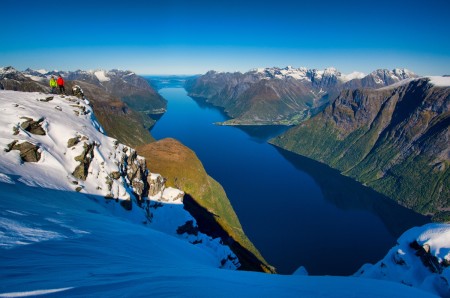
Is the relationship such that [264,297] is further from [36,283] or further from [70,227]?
[70,227]

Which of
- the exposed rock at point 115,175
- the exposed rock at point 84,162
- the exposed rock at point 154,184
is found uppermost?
the exposed rock at point 84,162

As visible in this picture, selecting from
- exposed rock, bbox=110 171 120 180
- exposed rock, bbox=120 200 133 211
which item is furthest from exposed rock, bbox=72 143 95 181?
exposed rock, bbox=120 200 133 211

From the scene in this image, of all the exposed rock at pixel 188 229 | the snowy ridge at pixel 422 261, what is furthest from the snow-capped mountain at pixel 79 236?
the exposed rock at pixel 188 229

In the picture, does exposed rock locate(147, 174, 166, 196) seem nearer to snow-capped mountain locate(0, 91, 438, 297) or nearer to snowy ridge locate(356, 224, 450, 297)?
snow-capped mountain locate(0, 91, 438, 297)

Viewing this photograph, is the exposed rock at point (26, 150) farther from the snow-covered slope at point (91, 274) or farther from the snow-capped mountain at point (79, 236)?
the snow-covered slope at point (91, 274)

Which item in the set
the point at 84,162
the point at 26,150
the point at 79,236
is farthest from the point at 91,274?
the point at 84,162

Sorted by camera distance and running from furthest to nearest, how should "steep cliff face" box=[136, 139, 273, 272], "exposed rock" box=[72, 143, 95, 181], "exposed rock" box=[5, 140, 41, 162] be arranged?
"steep cliff face" box=[136, 139, 273, 272] < "exposed rock" box=[72, 143, 95, 181] < "exposed rock" box=[5, 140, 41, 162]
